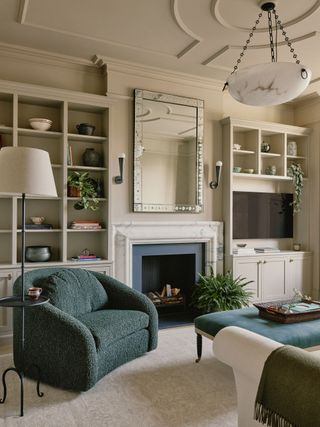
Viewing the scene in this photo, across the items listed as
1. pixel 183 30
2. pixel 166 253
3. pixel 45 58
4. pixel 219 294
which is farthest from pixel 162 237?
pixel 45 58

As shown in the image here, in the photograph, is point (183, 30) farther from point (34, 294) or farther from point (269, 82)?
point (34, 294)

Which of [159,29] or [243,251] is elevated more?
[159,29]

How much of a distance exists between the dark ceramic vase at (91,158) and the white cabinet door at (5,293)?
143 centimetres

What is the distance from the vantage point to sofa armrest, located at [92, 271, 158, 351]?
11.5 feet

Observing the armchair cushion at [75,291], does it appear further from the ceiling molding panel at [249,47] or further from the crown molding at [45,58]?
the ceiling molding panel at [249,47]

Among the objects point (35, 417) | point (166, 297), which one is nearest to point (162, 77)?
point (166, 297)

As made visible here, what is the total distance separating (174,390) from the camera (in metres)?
2.83

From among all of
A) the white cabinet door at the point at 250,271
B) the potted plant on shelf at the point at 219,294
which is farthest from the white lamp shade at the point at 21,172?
the white cabinet door at the point at 250,271

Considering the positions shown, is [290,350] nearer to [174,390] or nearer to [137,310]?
[174,390]

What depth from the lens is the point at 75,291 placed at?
3.34 meters

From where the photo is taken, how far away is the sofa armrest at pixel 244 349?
1660 millimetres

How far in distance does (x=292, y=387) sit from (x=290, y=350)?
170mm

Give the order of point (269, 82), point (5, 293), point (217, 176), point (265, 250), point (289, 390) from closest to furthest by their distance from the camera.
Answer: point (289, 390) → point (269, 82) → point (5, 293) → point (217, 176) → point (265, 250)

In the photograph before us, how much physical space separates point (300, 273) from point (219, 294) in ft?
4.99
